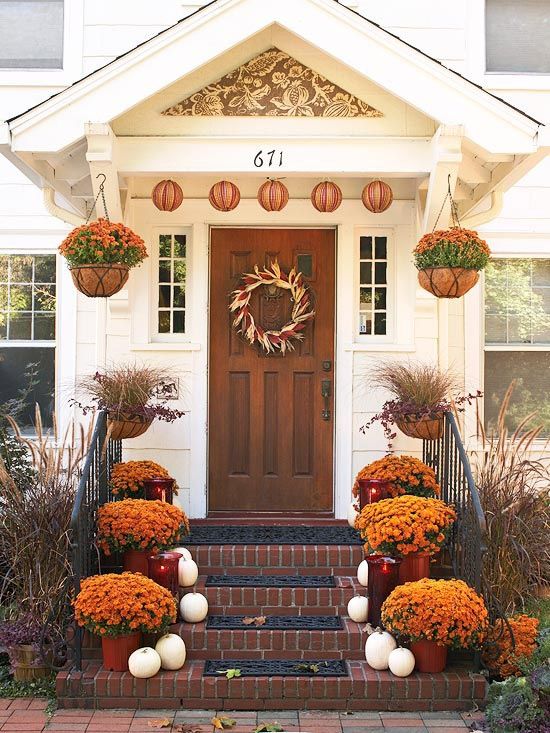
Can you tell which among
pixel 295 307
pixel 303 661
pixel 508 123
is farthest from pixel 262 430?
pixel 508 123

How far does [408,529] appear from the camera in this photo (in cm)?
536

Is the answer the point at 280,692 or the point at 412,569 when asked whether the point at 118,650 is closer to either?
the point at 280,692

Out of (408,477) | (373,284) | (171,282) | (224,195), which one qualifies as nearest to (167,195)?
(224,195)

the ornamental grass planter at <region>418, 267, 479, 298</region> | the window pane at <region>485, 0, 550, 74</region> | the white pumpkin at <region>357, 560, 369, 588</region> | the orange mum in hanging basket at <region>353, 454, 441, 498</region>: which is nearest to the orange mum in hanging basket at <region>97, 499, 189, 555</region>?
the white pumpkin at <region>357, 560, 369, 588</region>

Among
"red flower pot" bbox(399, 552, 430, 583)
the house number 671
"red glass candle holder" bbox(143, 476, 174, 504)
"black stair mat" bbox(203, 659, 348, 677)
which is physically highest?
the house number 671

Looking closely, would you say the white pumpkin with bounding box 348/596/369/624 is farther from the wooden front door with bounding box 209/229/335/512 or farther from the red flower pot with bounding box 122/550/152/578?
the wooden front door with bounding box 209/229/335/512

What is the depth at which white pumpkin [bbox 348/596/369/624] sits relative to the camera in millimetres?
5418

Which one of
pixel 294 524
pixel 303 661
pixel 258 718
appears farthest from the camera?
pixel 294 524

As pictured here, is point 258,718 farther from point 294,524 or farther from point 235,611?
point 294,524

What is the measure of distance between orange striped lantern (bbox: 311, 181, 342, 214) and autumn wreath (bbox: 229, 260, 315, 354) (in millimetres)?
779

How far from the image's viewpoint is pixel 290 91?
6.16 meters

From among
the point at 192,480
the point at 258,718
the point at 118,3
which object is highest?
the point at 118,3

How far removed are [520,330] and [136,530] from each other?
12.3 ft

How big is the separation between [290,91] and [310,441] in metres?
2.70
